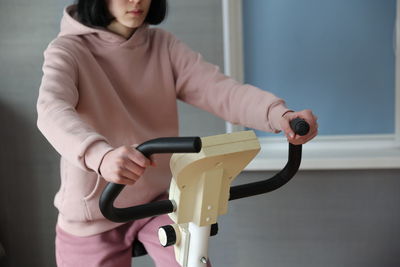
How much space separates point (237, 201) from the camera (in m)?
2.10

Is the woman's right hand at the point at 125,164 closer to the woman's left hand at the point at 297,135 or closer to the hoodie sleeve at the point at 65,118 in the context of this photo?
the hoodie sleeve at the point at 65,118

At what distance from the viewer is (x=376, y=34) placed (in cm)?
199

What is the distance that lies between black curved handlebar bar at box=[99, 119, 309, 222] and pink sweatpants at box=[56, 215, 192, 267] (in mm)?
376

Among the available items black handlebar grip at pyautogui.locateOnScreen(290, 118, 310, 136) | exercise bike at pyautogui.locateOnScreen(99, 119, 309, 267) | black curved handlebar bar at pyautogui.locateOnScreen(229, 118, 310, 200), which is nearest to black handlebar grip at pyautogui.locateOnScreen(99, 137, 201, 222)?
exercise bike at pyautogui.locateOnScreen(99, 119, 309, 267)

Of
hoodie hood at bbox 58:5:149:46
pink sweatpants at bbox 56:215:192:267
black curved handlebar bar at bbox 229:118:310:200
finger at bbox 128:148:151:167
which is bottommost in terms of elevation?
pink sweatpants at bbox 56:215:192:267

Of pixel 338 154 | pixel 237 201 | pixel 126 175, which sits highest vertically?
pixel 126 175

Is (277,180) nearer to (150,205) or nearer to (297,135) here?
(297,135)

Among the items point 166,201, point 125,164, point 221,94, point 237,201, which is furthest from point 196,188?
point 237,201

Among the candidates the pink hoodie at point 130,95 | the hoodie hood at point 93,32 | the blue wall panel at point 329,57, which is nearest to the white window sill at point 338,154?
the blue wall panel at point 329,57

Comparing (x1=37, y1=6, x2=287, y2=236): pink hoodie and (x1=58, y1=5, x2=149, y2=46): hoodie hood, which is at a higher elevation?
(x1=58, y1=5, x2=149, y2=46): hoodie hood

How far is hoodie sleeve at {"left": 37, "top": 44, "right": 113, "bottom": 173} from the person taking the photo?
3.09 feet

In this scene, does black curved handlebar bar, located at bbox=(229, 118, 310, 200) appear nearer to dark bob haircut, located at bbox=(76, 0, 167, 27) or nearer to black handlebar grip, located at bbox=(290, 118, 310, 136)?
black handlebar grip, located at bbox=(290, 118, 310, 136)

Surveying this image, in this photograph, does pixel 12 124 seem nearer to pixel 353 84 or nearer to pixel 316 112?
pixel 316 112

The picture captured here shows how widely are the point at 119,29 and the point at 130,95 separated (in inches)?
7.2
